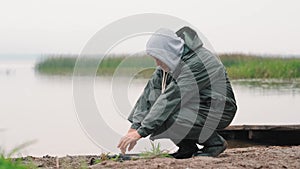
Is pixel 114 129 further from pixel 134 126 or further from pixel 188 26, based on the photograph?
pixel 188 26

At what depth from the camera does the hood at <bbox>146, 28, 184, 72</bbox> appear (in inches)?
144

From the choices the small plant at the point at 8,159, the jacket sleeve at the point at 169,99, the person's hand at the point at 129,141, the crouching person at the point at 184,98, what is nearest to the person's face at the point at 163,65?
the crouching person at the point at 184,98

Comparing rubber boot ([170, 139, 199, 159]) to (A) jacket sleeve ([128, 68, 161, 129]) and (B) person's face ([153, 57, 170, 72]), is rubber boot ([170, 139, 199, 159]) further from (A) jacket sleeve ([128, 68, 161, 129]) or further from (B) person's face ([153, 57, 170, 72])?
(B) person's face ([153, 57, 170, 72])

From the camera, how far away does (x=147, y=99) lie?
154 inches

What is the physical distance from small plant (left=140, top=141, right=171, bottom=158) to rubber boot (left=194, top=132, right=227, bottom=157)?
0.75 feet

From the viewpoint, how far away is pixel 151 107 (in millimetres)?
3768

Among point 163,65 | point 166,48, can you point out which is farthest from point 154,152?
point 166,48

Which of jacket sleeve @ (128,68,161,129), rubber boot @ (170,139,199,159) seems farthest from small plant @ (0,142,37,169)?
rubber boot @ (170,139,199,159)

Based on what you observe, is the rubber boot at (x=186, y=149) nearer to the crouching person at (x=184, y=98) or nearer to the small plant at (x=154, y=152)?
the crouching person at (x=184, y=98)

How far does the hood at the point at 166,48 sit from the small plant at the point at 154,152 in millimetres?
521

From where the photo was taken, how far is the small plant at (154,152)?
3.78 meters

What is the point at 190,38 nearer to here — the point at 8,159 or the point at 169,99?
the point at 169,99

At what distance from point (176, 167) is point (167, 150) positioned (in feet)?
2.65

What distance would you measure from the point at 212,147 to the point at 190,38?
0.73 metres
